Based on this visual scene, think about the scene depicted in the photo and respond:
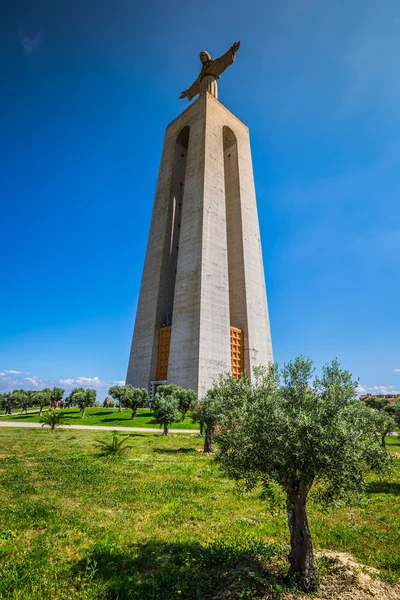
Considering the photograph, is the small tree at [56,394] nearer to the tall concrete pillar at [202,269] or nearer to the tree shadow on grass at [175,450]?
the tall concrete pillar at [202,269]

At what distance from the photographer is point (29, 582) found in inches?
197

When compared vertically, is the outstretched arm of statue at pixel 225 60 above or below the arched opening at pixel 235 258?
above

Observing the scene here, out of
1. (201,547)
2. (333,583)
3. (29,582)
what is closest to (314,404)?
(333,583)

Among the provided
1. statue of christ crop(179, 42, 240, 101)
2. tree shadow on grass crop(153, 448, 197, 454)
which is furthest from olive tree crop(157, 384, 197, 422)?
statue of christ crop(179, 42, 240, 101)

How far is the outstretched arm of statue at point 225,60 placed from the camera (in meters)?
56.4

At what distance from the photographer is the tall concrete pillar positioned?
4003cm

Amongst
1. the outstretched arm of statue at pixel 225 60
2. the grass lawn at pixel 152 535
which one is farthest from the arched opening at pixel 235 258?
the grass lawn at pixel 152 535

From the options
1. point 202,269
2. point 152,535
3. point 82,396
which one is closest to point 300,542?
point 152,535

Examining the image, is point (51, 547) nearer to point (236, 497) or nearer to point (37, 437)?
point (236, 497)

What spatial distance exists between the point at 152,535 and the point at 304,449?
172 inches

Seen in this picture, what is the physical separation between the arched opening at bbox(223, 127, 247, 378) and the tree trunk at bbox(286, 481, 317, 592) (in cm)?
3685

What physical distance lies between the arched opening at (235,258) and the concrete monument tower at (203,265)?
0.15m

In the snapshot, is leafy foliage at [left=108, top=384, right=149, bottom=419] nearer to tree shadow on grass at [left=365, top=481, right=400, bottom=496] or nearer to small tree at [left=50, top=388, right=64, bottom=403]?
small tree at [left=50, top=388, right=64, bottom=403]

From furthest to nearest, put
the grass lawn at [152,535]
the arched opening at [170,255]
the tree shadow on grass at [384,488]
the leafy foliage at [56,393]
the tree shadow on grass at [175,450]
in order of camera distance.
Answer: the leafy foliage at [56,393], the arched opening at [170,255], the tree shadow on grass at [175,450], the tree shadow on grass at [384,488], the grass lawn at [152,535]
